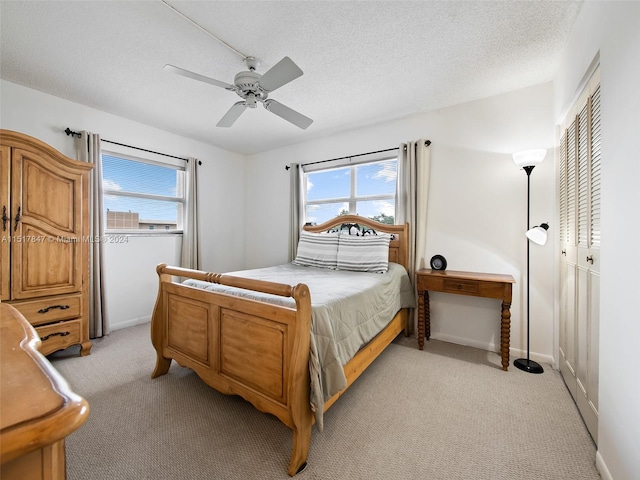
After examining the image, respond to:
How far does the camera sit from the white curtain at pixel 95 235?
3059 mm

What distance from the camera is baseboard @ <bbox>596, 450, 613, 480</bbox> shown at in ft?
4.27

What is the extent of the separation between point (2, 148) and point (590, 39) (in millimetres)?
4330

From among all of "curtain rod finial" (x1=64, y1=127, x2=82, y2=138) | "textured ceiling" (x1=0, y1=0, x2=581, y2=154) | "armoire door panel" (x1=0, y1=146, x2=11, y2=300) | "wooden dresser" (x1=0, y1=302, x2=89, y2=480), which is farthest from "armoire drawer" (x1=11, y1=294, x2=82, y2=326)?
"wooden dresser" (x1=0, y1=302, x2=89, y2=480)

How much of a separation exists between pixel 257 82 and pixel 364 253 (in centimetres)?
193

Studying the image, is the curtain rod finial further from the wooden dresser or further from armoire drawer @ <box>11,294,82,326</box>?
the wooden dresser

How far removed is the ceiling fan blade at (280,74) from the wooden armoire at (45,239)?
2.07 meters

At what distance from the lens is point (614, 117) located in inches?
50.4

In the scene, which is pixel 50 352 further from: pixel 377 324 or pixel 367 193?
pixel 367 193

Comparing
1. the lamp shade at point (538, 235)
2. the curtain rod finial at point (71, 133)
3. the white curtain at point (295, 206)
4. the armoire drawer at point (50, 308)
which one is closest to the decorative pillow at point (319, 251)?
the white curtain at point (295, 206)

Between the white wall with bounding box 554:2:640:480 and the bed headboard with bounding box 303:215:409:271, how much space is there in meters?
1.92

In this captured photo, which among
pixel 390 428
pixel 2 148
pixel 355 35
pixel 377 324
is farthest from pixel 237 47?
pixel 390 428

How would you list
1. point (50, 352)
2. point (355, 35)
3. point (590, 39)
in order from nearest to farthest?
1. point (590, 39)
2. point (355, 35)
3. point (50, 352)

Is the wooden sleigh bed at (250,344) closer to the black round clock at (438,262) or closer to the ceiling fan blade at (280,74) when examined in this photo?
the black round clock at (438,262)

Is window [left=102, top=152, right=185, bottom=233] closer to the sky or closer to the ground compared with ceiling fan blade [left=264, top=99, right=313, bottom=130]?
closer to the ground
